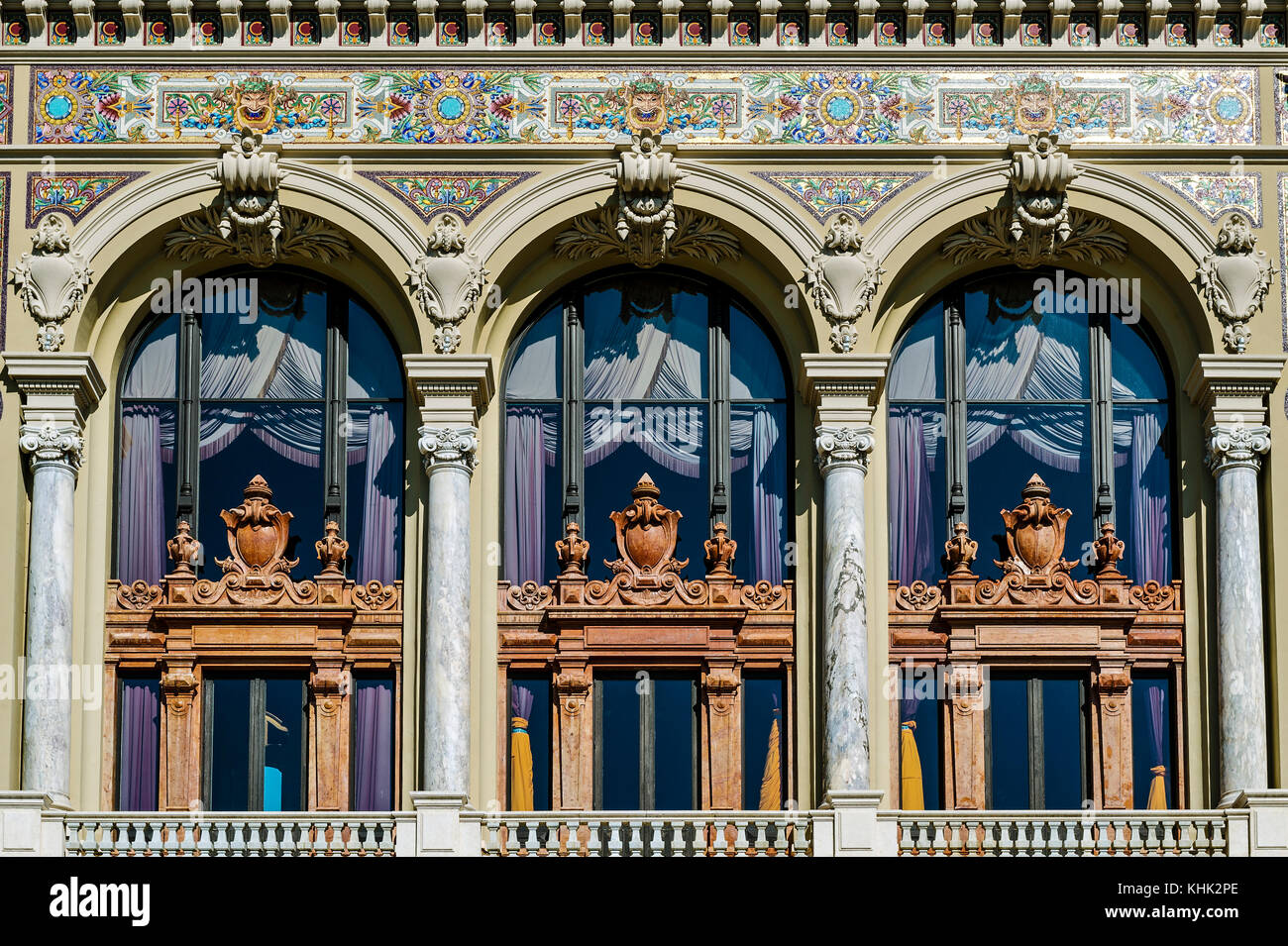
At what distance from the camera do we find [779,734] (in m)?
39.2

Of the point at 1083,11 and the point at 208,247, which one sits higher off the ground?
the point at 1083,11

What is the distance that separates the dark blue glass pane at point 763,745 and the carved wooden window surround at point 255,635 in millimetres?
4374

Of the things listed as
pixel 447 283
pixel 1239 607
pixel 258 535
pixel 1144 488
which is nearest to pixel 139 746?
pixel 258 535

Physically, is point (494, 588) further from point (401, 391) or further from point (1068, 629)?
point (1068, 629)

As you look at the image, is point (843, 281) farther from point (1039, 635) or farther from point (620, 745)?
point (620, 745)

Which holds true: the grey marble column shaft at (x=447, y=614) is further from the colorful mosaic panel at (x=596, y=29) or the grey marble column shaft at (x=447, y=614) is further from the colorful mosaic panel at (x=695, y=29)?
the colorful mosaic panel at (x=695, y=29)

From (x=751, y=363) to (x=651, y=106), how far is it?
3.57 metres

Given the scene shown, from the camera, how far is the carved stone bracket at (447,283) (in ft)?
130

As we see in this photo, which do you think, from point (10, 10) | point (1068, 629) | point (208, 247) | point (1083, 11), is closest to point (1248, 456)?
point (1068, 629)

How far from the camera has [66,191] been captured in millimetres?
40125

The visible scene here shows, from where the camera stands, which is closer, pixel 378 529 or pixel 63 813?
pixel 63 813

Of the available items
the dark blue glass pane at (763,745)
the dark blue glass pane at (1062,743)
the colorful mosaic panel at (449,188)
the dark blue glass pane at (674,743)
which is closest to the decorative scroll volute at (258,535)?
the colorful mosaic panel at (449,188)

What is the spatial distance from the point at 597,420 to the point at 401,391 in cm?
257
